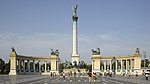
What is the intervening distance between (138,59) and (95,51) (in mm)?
18928

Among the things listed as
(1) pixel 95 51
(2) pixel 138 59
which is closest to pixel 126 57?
(2) pixel 138 59

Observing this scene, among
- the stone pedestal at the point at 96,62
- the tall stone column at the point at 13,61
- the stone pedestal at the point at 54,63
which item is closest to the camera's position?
the tall stone column at the point at 13,61

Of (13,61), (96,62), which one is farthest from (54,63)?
(13,61)

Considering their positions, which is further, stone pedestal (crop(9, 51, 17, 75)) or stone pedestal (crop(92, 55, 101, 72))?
stone pedestal (crop(92, 55, 101, 72))

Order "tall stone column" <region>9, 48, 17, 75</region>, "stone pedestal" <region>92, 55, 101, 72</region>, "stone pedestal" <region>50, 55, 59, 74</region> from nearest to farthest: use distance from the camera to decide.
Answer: "tall stone column" <region>9, 48, 17, 75</region>
"stone pedestal" <region>92, 55, 101, 72</region>
"stone pedestal" <region>50, 55, 59, 74</region>

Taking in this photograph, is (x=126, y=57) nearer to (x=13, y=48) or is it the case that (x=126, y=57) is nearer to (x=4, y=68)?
(x=13, y=48)

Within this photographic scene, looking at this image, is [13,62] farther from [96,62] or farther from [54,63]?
[96,62]

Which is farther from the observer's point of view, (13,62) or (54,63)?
(54,63)

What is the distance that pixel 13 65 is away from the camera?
92.4 meters

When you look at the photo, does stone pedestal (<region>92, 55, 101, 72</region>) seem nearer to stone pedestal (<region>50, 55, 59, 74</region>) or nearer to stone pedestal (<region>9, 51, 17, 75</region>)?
stone pedestal (<region>50, 55, 59, 74</region>)

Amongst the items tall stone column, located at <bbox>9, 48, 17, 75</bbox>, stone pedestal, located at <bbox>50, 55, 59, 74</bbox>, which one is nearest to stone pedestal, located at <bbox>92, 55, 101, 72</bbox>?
stone pedestal, located at <bbox>50, 55, 59, 74</bbox>

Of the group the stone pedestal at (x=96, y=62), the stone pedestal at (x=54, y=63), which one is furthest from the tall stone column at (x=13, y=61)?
the stone pedestal at (x=96, y=62)

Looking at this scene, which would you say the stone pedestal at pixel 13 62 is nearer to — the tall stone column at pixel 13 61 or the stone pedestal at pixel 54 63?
the tall stone column at pixel 13 61

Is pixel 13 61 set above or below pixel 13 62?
above
